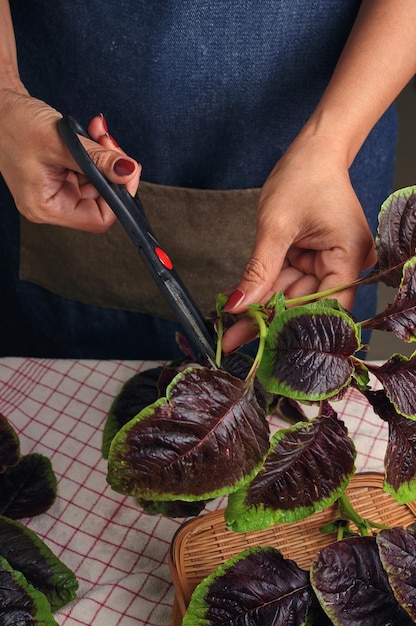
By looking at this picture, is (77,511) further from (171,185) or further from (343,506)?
(171,185)

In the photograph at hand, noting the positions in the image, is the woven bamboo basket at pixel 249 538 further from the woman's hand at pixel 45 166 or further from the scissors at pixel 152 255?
the woman's hand at pixel 45 166

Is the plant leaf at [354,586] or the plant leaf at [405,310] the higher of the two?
the plant leaf at [405,310]

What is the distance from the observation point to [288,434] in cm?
51

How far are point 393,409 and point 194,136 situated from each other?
47cm

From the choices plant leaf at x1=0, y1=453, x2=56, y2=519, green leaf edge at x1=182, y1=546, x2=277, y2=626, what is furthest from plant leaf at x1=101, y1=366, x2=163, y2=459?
green leaf edge at x1=182, y1=546, x2=277, y2=626

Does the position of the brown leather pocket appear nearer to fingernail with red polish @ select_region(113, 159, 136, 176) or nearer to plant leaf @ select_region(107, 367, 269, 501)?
fingernail with red polish @ select_region(113, 159, 136, 176)

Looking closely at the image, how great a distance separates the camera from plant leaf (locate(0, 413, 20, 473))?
651mm

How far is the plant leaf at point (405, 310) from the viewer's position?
52 cm

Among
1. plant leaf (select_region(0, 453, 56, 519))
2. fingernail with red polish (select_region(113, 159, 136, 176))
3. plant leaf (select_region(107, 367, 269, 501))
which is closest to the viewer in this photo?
plant leaf (select_region(107, 367, 269, 501))

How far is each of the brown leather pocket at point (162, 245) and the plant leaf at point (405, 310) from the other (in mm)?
403

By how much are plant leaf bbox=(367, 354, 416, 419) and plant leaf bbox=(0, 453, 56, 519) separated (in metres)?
0.33

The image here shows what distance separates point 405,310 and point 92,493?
37cm

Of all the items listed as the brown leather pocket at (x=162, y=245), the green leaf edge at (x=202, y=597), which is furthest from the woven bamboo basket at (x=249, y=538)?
the brown leather pocket at (x=162, y=245)

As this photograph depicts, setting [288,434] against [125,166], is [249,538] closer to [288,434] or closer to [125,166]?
[288,434]
